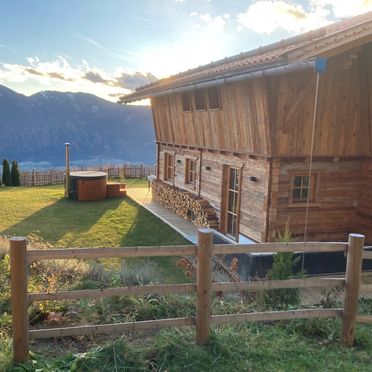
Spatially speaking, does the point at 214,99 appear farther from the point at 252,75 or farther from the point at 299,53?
the point at 299,53

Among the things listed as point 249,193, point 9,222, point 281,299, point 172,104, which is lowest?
point 9,222

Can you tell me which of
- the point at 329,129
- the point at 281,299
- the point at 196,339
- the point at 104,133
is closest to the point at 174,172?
the point at 329,129

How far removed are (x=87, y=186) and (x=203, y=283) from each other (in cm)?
1554

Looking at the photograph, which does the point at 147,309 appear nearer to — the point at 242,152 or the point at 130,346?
the point at 130,346

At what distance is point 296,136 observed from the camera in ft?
30.8

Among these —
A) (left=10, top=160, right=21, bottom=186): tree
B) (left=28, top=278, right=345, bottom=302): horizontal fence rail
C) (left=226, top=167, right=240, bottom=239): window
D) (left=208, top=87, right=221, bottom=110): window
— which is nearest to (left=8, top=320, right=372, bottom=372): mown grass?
(left=28, top=278, right=345, bottom=302): horizontal fence rail

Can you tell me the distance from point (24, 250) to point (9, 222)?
11802mm

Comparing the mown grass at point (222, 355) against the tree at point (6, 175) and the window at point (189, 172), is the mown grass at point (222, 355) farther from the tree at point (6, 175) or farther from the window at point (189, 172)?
the tree at point (6, 175)

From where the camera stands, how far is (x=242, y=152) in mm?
10805

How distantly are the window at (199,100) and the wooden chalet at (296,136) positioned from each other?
0.42m

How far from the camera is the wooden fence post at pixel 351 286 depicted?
482 centimetres

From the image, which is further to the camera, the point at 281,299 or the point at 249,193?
the point at 249,193

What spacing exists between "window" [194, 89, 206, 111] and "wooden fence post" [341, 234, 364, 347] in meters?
8.83

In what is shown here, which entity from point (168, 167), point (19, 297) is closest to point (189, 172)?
point (168, 167)
